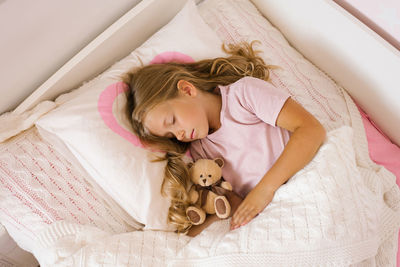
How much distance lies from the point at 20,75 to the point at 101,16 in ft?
1.09

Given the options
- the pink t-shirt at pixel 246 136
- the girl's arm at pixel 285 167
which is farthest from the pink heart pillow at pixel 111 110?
the girl's arm at pixel 285 167

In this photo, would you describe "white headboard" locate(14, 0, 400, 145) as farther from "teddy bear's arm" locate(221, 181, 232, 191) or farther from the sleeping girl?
"teddy bear's arm" locate(221, 181, 232, 191)

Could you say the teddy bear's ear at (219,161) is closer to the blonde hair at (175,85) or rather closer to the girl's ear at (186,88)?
the blonde hair at (175,85)

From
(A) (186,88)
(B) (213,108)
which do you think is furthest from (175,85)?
(B) (213,108)

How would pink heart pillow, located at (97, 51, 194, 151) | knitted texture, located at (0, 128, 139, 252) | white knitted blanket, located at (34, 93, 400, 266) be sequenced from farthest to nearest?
pink heart pillow, located at (97, 51, 194, 151) < knitted texture, located at (0, 128, 139, 252) < white knitted blanket, located at (34, 93, 400, 266)

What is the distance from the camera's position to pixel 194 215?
105 cm

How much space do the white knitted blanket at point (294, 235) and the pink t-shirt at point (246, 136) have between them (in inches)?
6.1

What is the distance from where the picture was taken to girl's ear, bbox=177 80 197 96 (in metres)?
1.13

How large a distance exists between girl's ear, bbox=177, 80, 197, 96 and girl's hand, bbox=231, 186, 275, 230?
36 centimetres

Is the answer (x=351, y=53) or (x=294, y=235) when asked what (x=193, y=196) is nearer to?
(x=294, y=235)

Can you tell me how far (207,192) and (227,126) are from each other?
0.73 ft

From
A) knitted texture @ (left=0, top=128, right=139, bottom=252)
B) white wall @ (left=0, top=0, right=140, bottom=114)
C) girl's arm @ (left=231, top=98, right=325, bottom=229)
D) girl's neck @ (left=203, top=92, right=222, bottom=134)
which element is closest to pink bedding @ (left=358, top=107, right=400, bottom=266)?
girl's arm @ (left=231, top=98, right=325, bottom=229)

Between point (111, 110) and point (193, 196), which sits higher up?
point (111, 110)

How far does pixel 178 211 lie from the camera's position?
1.06 m
